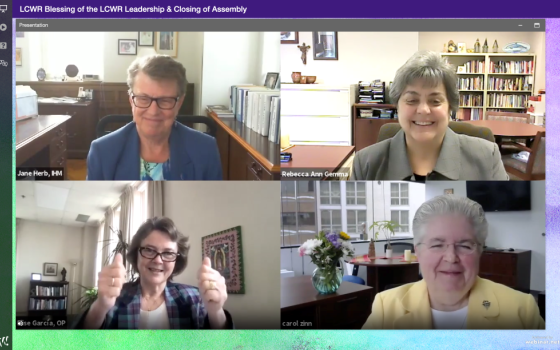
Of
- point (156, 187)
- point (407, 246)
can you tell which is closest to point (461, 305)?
point (407, 246)

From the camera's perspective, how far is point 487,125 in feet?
8.62

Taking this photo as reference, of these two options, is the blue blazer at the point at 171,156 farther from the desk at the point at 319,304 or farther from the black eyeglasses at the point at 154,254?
the desk at the point at 319,304

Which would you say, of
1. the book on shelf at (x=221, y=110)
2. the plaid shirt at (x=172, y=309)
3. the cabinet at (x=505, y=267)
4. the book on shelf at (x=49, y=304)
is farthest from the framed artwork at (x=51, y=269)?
the cabinet at (x=505, y=267)

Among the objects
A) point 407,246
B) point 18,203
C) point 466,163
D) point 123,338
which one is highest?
point 466,163

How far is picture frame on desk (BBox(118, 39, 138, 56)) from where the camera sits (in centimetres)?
262

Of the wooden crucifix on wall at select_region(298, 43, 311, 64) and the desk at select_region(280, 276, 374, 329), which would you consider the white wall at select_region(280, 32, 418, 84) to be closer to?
the wooden crucifix on wall at select_region(298, 43, 311, 64)

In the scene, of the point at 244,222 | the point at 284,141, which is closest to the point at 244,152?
the point at 284,141

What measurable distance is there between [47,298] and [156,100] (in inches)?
37.2

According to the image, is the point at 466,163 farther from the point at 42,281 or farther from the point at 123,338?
the point at 42,281

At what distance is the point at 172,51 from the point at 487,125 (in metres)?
1.33

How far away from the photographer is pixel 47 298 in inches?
105

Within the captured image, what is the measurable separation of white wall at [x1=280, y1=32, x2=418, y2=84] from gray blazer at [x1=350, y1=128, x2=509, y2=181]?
0.28 meters

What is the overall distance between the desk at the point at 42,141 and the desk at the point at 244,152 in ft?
2.03
